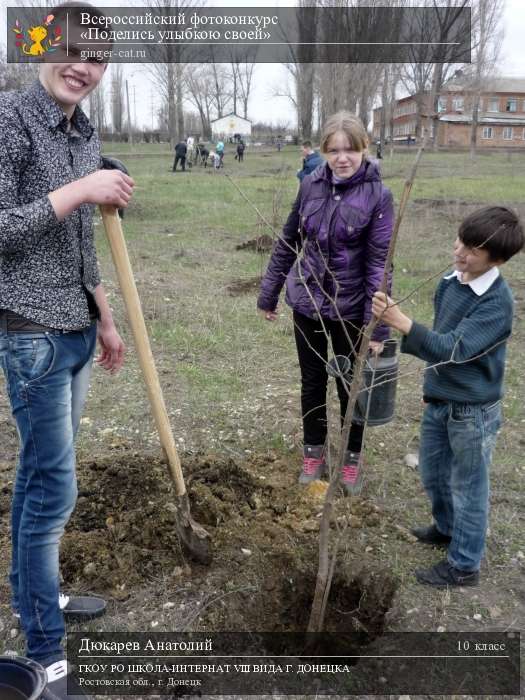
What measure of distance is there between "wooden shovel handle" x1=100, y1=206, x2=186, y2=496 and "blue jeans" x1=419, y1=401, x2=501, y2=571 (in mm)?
1034

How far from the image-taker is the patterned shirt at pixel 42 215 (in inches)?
61.2

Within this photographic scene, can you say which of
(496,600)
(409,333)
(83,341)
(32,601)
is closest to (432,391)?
(409,333)

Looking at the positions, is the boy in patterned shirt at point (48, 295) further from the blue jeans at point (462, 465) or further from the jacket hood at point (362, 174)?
the blue jeans at point (462, 465)

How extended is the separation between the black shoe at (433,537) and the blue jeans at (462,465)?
20 centimetres

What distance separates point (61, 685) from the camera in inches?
73.9

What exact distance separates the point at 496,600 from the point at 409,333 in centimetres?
116

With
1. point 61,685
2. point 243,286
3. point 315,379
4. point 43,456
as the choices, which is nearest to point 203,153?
point 243,286

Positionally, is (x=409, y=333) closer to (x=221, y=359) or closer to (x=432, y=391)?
(x=432, y=391)

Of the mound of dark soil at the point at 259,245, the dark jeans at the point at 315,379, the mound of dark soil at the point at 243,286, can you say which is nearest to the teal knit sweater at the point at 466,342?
the dark jeans at the point at 315,379

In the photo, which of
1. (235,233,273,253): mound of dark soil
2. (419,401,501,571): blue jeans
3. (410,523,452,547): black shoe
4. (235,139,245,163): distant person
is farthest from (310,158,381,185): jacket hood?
(235,139,245,163): distant person

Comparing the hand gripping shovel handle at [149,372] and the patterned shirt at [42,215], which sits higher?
the patterned shirt at [42,215]

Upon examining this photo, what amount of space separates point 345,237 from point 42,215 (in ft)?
5.09

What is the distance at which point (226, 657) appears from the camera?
2129 millimetres

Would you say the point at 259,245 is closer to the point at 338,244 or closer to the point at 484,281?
the point at 338,244
